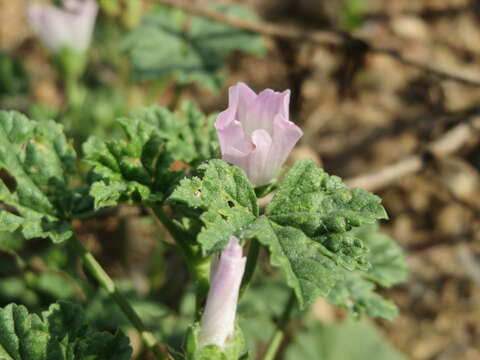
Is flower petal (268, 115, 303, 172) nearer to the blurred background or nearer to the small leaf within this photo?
the small leaf

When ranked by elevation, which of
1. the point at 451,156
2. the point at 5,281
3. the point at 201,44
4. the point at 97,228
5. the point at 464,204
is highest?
the point at 201,44

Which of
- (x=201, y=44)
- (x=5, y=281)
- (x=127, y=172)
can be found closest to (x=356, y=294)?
(x=127, y=172)

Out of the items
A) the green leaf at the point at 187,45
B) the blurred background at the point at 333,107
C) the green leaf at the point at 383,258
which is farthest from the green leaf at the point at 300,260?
the green leaf at the point at 187,45

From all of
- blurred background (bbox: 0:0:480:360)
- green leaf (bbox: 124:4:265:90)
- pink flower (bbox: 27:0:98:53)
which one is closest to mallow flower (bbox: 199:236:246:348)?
blurred background (bbox: 0:0:480:360)

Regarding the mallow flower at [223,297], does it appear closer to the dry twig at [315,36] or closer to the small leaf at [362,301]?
the small leaf at [362,301]

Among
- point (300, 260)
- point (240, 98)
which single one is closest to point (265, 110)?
point (240, 98)

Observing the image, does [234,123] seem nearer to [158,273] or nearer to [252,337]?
[252,337]
